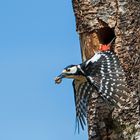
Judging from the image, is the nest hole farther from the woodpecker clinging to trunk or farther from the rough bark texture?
the woodpecker clinging to trunk

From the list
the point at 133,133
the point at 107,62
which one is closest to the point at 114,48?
the point at 107,62

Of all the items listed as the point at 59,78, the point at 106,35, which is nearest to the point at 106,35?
the point at 106,35

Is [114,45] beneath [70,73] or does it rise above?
above

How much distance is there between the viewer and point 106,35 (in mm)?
8930

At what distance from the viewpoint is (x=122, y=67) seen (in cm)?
858

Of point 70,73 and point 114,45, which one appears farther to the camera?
point 70,73

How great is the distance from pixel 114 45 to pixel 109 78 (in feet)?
Result: 1.15

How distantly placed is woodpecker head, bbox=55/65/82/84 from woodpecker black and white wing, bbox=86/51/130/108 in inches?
5.7

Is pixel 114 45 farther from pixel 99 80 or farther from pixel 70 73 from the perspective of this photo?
pixel 70 73

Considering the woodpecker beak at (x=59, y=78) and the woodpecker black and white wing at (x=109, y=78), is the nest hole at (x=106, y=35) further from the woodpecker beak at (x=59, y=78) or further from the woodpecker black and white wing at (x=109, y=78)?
the woodpecker beak at (x=59, y=78)

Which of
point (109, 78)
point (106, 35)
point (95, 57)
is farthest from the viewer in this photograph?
point (106, 35)

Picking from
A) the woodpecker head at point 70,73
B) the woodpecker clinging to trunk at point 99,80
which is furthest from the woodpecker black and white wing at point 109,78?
the woodpecker head at point 70,73

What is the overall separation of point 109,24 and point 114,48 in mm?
226

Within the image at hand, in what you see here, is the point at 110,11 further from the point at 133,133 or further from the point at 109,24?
the point at 133,133
